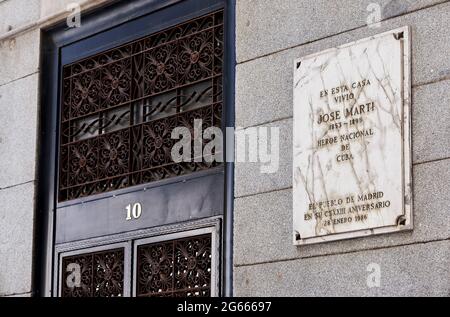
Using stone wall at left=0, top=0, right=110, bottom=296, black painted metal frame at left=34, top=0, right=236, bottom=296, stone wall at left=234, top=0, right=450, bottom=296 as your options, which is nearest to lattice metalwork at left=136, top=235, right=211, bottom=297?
stone wall at left=234, top=0, right=450, bottom=296

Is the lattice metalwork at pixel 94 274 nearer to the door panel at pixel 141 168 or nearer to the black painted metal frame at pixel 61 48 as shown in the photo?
the door panel at pixel 141 168

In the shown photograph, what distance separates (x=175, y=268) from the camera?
12.3 m

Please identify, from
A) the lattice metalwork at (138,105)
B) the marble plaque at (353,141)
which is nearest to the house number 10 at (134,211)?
the lattice metalwork at (138,105)

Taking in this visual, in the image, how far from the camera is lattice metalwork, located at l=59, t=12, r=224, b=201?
1255cm

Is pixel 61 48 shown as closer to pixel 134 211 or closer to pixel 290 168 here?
pixel 134 211

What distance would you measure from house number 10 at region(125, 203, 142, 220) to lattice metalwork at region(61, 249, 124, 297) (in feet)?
1.18

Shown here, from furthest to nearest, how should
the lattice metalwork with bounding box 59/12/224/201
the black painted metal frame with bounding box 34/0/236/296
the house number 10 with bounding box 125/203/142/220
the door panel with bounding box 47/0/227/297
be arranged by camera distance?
the black painted metal frame with bounding box 34/0/236/296
the house number 10 with bounding box 125/203/142/220
the lattice metalwork with bounding box 59/12/224/201
the door panel with bounding box 47/0/227/297

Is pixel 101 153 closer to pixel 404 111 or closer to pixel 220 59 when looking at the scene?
pixel 220 59

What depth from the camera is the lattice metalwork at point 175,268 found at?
12055 millimetres

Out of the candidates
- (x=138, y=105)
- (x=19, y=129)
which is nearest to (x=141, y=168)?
(x=138, y=105)

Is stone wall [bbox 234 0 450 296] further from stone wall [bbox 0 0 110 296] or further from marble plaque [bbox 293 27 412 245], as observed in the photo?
stone wall [bbox 0 0 110 296]

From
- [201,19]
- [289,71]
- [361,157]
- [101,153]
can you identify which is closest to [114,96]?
[101,153]

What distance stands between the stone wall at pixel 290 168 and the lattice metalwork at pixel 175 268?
518 mm

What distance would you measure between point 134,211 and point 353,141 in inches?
121
